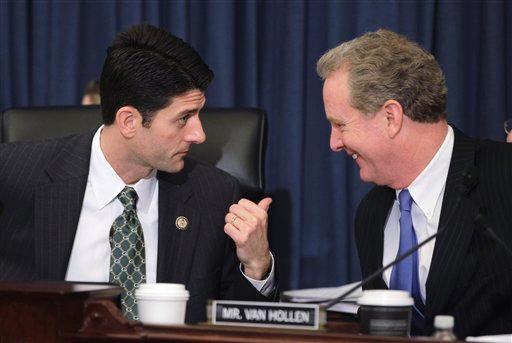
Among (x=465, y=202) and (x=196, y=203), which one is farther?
(x=196, y=203)

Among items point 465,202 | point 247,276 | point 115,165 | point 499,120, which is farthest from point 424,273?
point 499,120

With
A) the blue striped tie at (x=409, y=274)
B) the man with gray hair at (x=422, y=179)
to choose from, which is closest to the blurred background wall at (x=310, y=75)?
the man with gray hair at (x=422, y=179)

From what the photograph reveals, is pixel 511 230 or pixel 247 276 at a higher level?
pixel 511 230

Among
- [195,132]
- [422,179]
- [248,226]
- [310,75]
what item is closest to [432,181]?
[422,179]

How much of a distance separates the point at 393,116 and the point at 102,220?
2.59ft

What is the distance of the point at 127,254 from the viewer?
7.70 ft

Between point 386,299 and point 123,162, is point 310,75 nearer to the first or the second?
point 123,162

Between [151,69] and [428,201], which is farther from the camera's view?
[151,69]

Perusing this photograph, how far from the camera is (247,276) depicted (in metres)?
2.25

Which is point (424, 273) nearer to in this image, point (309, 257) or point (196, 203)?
point (196, 203)

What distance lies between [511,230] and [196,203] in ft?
2.82

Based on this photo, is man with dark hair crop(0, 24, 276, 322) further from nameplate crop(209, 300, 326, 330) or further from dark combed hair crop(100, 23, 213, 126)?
nameplate crop(209, 300, 326, 330)

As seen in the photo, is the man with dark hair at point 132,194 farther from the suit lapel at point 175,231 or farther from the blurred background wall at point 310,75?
the blurred background wall at point 310,75

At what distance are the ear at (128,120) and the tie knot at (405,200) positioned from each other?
2.44ft
